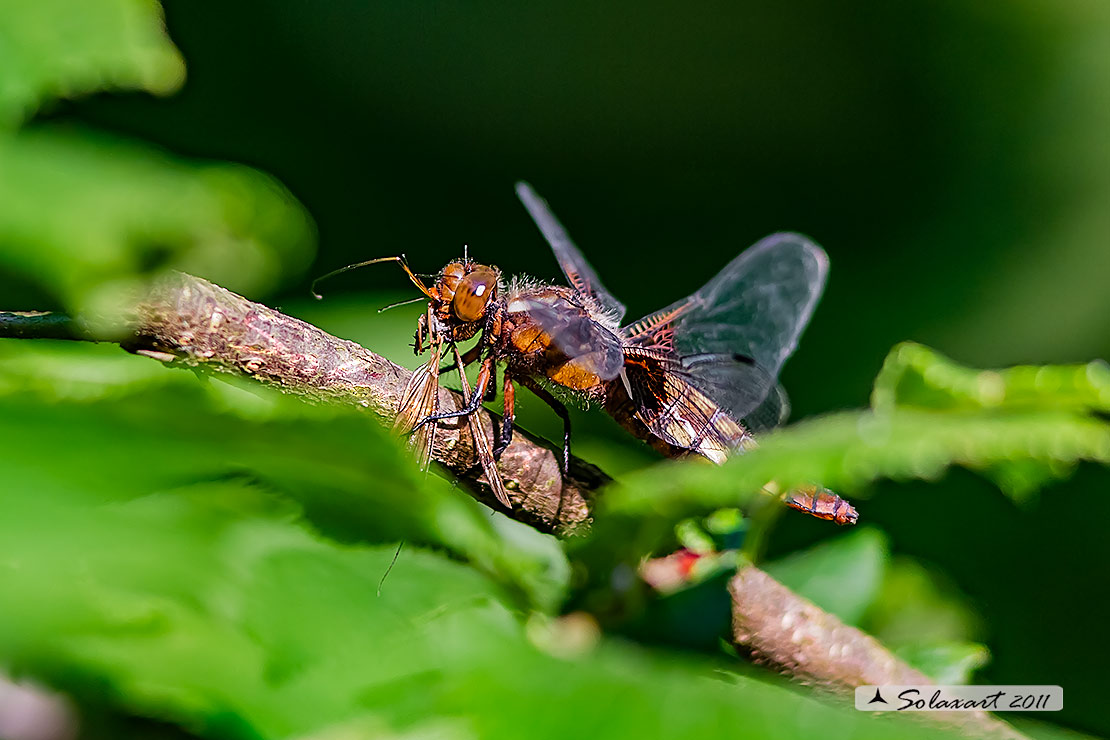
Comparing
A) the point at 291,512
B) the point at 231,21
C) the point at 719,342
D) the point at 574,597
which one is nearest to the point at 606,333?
the point at 719,342

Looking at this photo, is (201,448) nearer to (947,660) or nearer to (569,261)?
(947,660)

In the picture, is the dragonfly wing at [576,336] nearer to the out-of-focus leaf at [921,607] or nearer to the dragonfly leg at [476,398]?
the dragonfly leg at [476,398]

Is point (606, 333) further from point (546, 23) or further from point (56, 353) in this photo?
point (546, 23)

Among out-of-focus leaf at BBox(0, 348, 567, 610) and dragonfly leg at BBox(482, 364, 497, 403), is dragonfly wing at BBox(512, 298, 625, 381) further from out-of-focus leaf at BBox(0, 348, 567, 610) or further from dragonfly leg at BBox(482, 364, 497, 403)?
out-of-focus leaf at BBox(0, 348, 567, 610)

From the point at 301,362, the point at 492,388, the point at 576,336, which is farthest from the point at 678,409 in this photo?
the point at 301,362

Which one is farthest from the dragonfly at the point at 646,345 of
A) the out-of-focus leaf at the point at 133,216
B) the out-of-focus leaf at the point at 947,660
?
the out-of-focus leaf at the point at 133,216

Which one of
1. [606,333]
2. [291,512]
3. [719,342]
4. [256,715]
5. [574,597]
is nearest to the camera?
[256,715]

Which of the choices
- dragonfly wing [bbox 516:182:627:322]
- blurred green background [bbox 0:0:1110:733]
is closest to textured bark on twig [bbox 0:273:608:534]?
dragonfly wing [bbox 516:182:627:322]
